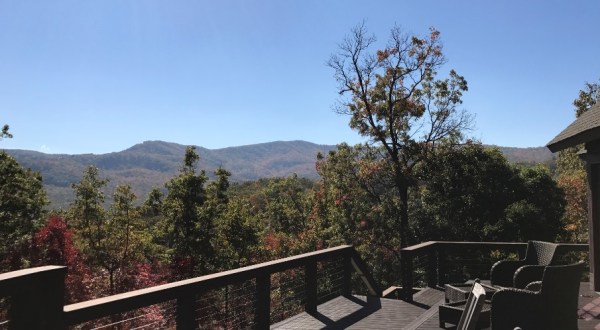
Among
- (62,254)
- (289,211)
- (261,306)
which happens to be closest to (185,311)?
(261,306)

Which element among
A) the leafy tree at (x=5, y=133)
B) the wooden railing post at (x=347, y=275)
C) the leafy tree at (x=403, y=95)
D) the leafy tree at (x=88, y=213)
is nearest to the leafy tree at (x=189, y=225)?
the leafy tree at (x=88, y=213)

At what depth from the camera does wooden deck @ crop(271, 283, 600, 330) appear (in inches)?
216

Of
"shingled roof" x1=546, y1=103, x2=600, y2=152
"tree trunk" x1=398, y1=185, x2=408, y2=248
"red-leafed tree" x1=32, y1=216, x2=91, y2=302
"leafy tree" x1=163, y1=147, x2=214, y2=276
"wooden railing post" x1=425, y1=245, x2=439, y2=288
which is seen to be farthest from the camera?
"leafy tree" x1=163, y1=147, x2=214, y2=276

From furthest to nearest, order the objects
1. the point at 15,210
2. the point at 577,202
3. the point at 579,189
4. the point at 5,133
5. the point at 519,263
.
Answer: the point at 577,202
the point at 579,189
the point at 5,133
the point at 15,210
the point at 519,263

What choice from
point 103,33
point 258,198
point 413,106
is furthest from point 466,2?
point 258,198

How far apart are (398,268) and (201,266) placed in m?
9.62

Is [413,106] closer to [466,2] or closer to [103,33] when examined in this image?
[466,2]

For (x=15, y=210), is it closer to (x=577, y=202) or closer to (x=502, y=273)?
(x=502, y=273)

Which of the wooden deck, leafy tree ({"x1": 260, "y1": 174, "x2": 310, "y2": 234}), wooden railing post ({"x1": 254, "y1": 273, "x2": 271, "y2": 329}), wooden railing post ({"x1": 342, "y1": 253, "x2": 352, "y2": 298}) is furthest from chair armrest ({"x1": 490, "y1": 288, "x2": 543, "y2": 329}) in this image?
leafy tree ({"x1": 260, "y1": 174, "x2": 310, "y2": 234})

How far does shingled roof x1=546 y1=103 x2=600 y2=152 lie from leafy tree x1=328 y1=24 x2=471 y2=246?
44.2ft

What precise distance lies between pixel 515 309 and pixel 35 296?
340 cm

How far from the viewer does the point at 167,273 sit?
76.1 feet

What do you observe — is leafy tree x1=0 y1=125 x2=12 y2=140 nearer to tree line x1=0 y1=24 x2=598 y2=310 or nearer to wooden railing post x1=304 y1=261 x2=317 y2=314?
tree line x1=0 y1=24 x2=598 y2=310

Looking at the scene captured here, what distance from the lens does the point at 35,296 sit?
2.50 metres
